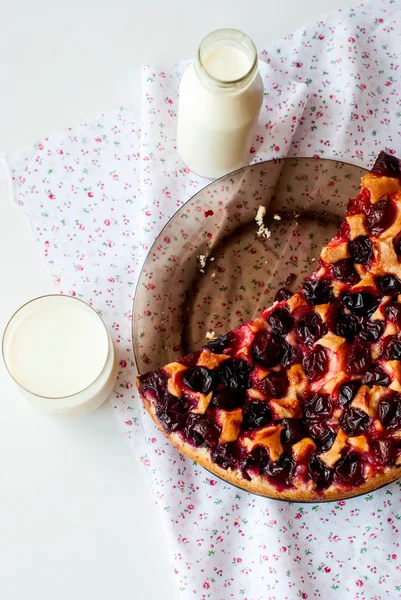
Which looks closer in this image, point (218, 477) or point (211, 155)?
point (218, 477)

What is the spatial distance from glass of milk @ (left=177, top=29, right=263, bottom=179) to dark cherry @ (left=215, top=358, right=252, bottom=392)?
0.91m

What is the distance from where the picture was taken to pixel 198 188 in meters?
3.44

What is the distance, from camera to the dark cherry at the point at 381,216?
297cm

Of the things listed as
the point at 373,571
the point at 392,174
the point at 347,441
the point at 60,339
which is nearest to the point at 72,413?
the point at 60,339

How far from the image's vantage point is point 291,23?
12.0 ft

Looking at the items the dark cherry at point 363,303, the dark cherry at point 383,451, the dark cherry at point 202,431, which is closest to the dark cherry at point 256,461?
the dark cherry at point 202,431

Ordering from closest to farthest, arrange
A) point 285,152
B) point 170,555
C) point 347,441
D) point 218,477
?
1. point 347,441
2. point 218,477
3. point 170,555
4. point 285,152

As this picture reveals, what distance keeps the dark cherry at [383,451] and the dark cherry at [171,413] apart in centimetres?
69

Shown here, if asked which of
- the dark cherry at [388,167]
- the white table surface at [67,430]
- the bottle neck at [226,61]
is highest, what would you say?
the bottle neck at [226,61]

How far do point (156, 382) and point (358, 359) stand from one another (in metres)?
0.75

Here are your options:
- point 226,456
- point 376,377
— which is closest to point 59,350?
point 226,456

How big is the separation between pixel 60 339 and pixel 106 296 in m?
0.31

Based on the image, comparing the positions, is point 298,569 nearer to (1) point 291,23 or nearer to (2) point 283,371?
(2) point 283,371

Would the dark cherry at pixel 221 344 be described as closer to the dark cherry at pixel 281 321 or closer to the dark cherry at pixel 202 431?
the dark cherry at pixel 281 321
